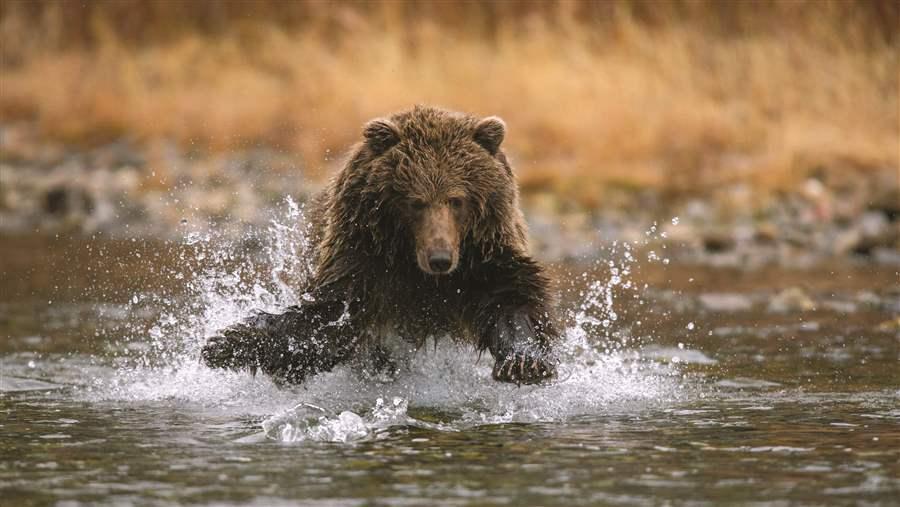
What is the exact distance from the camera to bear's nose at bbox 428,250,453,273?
6.81 metres

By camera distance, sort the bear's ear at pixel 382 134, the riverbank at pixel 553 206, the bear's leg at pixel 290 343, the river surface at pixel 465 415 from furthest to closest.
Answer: the riverbank at pixel 553 206 < the bear's leg at pixel 290 343 < the bear's ear at pixel 382 134 < the river surface at pixel 465 415

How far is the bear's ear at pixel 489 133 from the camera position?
746 centimetres

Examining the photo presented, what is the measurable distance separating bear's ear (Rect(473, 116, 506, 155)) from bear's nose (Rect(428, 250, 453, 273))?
2.87 feet

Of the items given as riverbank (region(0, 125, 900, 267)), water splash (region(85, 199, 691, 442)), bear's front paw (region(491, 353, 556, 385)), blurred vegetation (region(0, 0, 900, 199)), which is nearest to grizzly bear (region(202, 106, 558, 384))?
bear's front paw (region(491, 353, 556, 385))

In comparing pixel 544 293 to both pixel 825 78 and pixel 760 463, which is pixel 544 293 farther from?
pixel 825 78

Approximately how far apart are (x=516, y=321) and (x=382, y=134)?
118 centimetres

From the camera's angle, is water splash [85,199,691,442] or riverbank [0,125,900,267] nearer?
water splash [85,199,691,442]

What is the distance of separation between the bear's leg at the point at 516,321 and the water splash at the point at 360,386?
0.61 feet

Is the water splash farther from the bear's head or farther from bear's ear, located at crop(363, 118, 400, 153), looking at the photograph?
bear's ear, located at crop(363, 118, 400, 153)

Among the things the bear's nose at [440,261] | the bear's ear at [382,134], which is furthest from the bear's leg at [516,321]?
the bear's ear at [382,134]

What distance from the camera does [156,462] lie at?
581 centimetres

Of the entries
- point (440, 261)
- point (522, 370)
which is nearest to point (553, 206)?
point (522, 370)

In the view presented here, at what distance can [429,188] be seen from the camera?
715 cm

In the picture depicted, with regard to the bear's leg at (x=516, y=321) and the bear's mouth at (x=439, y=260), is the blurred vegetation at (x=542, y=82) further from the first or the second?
the bear's mouth at (x=439, y=260)
